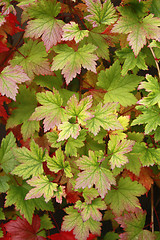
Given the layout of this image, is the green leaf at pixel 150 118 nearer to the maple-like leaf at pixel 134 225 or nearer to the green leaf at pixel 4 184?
the maple-like leaf at pixel 134 225

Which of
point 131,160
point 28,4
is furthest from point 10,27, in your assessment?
point 131,160

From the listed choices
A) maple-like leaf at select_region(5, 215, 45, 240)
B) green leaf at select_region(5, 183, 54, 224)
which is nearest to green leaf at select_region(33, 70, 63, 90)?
→ green leaf at select_region(5, 183, 54, 224)

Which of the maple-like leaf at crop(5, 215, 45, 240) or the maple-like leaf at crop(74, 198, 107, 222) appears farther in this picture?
the maple-like leaf at crop(5, 215, 45, 240)

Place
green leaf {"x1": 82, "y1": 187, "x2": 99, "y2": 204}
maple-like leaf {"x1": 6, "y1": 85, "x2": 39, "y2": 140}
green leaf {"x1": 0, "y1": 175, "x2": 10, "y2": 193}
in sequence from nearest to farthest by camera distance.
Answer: green leaf {"x1": 82, "y1": 187, "x2": 99, "y2": 204}, green leaf {"x1": 0, "y1": 175, "x2": 10, "y2": 193}, maple-like leaf {"x1": 6, "y1": 85, "x2": 39, "y2": 140}

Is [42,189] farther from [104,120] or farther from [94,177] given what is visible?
[104,120]

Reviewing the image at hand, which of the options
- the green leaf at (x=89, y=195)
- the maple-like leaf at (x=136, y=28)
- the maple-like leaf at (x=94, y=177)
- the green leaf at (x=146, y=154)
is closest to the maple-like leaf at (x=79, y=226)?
the green leaf at (x=89, y=195)

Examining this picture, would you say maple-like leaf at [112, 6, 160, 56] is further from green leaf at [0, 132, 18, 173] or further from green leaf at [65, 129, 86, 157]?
green leaf at [0, 132, 18, 173]


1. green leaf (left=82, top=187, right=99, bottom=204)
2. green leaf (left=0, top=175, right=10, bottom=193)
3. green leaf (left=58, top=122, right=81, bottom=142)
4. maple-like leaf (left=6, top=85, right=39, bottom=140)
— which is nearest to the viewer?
green leaf (left=58, top=122, right=81, bottom=142)
